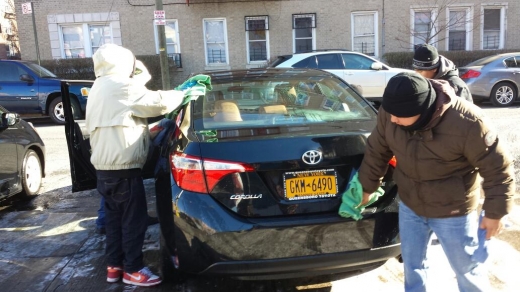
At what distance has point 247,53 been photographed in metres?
18.0

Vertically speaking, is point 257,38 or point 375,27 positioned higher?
point 375,27

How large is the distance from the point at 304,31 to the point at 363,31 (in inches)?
95.4

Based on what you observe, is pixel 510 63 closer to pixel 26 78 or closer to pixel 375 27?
pixel 375 27

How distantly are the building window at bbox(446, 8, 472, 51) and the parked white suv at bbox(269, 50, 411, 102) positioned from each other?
8.65 m

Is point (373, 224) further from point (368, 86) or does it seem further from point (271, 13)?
point (271, 13)

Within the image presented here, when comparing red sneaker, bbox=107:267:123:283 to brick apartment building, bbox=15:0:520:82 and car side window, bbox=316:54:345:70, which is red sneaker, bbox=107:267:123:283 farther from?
brick apartment building, bbox=15:0:520:82

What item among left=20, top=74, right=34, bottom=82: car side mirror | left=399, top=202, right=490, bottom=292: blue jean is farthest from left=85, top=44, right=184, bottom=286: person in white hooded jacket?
left=20, top=74, right=34, bottom=82: car side mirror

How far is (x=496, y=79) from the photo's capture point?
40.9 feet

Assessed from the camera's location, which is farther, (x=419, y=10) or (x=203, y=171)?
(x=419, y=10)

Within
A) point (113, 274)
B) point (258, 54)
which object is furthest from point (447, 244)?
point (258, 54)

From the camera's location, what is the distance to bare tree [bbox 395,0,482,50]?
59.8 feet

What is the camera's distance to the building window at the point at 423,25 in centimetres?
1832

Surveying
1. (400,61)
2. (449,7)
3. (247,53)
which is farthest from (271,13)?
(449,7)

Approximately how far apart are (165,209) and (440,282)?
2012mm
